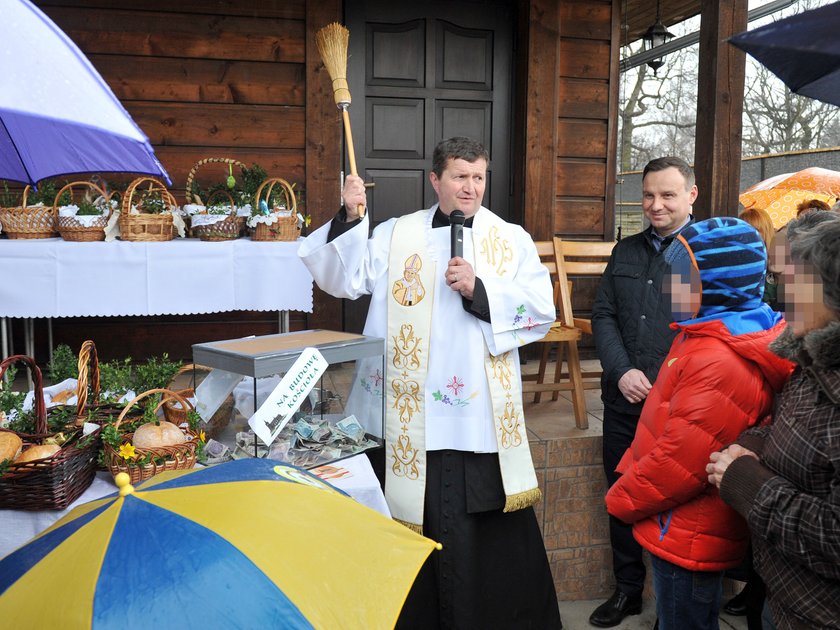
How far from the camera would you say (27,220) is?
4141 mm

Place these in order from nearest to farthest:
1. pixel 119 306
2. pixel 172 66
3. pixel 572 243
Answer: pixel 119 306 < pixel 572 243 < pixel 172 66

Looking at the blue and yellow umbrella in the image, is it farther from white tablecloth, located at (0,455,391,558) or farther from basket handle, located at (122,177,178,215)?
basket handle, located at (122,177,178,215)

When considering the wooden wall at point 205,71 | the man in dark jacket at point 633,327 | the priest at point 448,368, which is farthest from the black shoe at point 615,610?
the wooden wall at point 205,71

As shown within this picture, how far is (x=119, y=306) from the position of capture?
4117 mm

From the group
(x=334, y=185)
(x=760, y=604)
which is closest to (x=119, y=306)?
(x=334, y=185)

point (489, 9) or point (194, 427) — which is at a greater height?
point (489, 9)

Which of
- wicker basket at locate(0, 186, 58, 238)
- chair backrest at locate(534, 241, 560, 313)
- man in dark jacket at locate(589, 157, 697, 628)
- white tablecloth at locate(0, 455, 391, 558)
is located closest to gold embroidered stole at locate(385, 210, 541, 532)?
man in dark jacket at locate(589, 157, 697, 628)

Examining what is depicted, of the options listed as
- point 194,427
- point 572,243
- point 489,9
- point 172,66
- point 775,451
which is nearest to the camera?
point 775,451

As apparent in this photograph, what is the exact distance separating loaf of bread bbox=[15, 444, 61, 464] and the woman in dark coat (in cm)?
151

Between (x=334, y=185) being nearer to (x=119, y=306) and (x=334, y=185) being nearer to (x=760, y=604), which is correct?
(x=119, y=306)

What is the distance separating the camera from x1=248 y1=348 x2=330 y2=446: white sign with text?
5.75ft

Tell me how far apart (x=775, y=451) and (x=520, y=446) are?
1.45m

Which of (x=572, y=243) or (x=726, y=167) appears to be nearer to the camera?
(x=726, y=167)

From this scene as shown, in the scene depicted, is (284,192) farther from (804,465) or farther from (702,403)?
(804,465)
